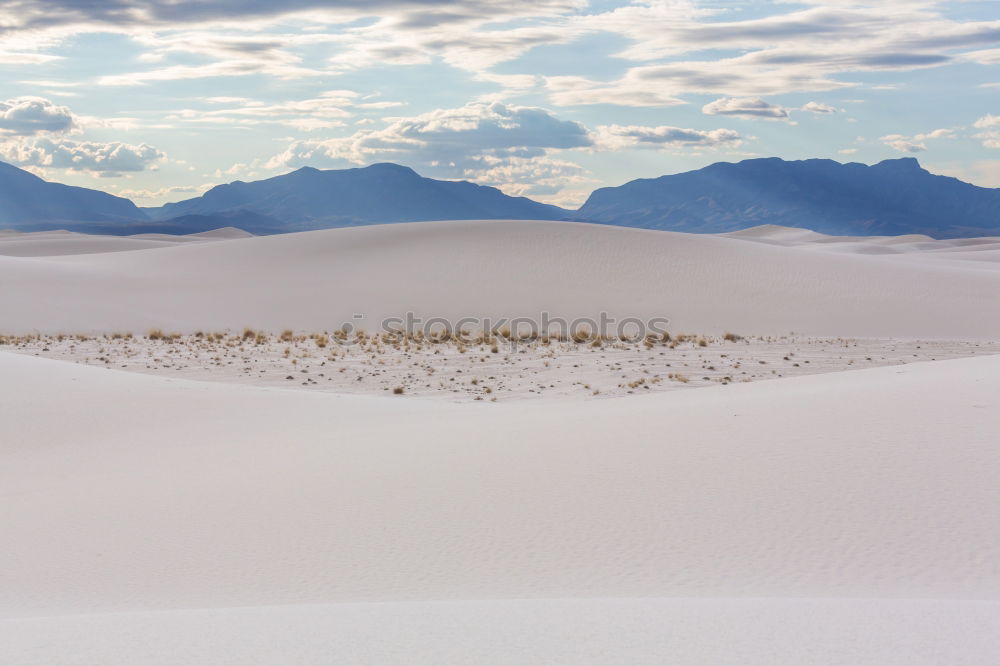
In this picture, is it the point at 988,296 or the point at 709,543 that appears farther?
the point at 988,296

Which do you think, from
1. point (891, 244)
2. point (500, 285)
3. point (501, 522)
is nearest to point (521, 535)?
point (501, 522)

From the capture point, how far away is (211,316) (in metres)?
32.0

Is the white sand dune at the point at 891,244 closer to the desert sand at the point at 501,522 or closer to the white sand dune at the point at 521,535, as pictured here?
the desert sand at the point at 501,522

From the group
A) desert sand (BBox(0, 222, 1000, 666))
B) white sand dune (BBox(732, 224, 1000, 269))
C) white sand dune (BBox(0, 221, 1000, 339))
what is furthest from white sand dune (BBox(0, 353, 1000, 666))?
white sand dune (BBox(732, 224, 1000, 269))

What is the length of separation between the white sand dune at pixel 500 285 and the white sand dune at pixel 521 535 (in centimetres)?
2042

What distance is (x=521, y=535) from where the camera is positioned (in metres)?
6.54

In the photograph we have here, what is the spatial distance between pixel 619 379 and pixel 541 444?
9398 mm

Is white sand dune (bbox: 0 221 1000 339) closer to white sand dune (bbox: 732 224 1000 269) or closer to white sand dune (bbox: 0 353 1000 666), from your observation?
white sand dune (bbox: 0 353 1000 666)

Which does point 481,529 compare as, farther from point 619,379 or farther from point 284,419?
point 619,379

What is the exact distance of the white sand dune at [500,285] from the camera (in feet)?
102

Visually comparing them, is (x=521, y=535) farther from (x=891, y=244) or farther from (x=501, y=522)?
(x=891, y=244)

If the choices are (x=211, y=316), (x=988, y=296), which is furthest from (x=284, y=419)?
(x=988, y=296)

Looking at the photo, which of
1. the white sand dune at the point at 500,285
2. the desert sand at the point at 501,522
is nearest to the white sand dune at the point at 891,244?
the white sand dune at the point at 500,285

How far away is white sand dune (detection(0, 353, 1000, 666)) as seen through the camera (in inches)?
170
